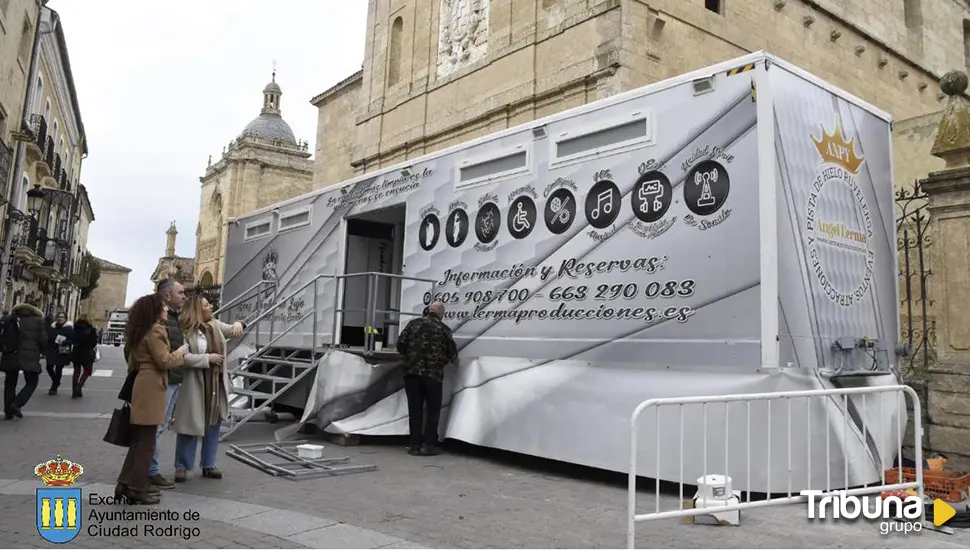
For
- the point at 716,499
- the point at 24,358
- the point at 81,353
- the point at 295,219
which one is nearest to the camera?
the point at 716,499

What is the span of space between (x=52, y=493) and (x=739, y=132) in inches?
219

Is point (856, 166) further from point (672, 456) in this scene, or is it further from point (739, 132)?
point (672, 456)

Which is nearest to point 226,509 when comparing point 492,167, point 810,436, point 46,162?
point 810,436

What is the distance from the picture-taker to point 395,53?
21828 millimetres

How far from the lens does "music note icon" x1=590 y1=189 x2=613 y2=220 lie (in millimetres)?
6867

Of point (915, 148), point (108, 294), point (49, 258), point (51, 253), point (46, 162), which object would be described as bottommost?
point (49, 258)

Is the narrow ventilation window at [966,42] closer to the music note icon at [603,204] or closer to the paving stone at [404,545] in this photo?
the music note icon at [603,204]

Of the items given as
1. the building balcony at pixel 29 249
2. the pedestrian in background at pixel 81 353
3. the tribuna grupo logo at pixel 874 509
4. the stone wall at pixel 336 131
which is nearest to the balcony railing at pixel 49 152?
the building balcony at pixel 29 249

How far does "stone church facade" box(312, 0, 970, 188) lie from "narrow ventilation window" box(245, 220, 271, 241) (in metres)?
6.57

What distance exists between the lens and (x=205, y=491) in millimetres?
5773

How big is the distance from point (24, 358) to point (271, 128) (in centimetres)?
5343

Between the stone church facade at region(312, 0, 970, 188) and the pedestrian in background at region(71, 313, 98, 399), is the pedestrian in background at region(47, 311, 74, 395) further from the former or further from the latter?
the stone church facade at region(312, 0, 970, 188)

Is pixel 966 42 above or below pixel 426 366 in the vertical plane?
above

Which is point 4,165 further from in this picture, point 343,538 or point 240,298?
point 343,538
